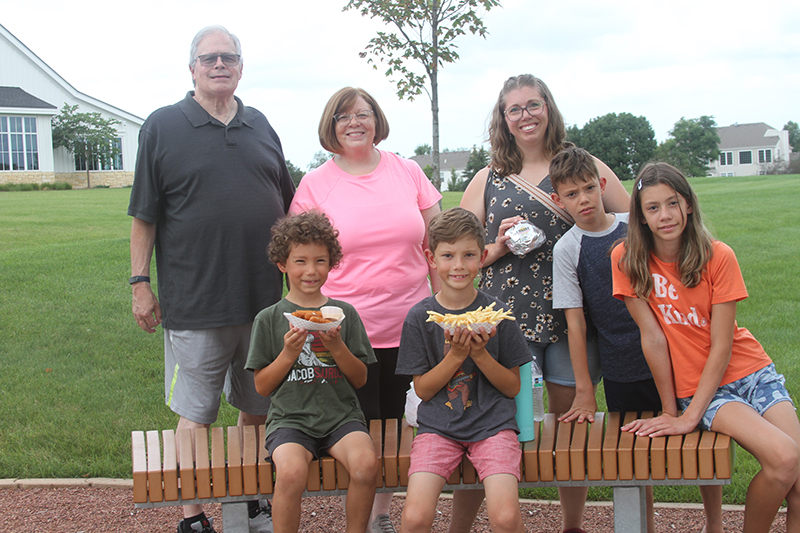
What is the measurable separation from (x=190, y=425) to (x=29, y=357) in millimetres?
4047

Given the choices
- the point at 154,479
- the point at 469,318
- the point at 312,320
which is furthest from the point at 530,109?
the point at 154,479

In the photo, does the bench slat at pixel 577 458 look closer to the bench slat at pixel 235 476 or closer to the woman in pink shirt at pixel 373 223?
the woman in pink shirt at pixel 373 223

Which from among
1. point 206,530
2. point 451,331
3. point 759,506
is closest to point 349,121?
point 451,331

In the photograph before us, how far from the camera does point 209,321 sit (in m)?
3.45

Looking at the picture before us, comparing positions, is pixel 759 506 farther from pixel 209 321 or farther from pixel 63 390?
pixel 63 390

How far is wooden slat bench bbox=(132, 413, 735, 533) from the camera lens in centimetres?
297

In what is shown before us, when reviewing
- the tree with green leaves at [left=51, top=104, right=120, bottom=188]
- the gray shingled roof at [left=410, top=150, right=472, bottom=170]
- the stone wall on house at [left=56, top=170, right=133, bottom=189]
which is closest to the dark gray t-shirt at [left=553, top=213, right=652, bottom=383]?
the stone wall on house at [left=56, top=170, right=133, bottom=189]

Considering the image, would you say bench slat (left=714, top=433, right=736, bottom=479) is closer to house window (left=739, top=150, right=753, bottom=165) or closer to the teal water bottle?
the teal water bottle

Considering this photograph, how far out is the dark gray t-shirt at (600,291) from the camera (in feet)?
10.7

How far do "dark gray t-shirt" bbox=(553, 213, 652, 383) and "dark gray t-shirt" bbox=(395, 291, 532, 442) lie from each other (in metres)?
0.43

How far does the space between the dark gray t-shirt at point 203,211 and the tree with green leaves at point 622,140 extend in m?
63.6

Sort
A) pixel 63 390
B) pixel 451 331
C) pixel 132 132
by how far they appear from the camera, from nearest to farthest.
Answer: pixel 451 331
pixel 63 390
pixel 132 132

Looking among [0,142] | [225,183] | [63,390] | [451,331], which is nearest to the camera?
[451,331]

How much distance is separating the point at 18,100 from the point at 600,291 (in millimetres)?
54546
